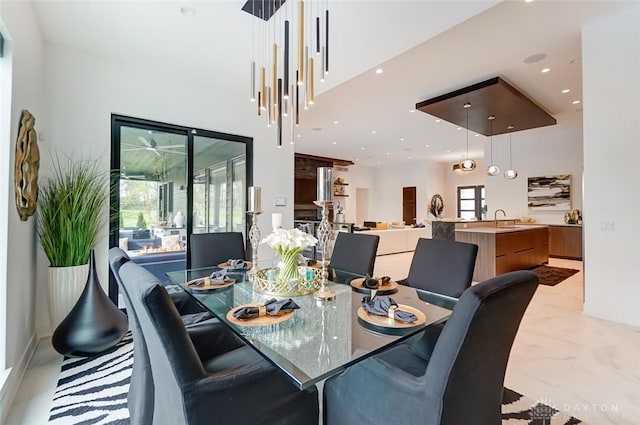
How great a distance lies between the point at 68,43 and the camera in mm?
2969

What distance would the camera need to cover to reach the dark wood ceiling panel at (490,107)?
15.2 feet

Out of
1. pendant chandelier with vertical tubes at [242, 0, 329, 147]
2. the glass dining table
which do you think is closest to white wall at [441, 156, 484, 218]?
pendant chandelier with vertical tubes at [242, 0, 329, 147]

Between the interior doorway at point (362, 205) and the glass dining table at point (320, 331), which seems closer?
A: the glass dining table at point (320, 331)

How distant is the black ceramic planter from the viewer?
89.9 inches

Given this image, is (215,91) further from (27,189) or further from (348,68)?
(27,189)

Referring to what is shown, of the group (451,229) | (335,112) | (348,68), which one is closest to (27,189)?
(348,68)

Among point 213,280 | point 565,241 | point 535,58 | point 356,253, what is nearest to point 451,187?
point 565,241

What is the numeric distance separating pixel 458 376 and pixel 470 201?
42.5 ft

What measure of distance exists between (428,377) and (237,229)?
3757 mm

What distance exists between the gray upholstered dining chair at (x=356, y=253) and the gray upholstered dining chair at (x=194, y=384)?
145 cm

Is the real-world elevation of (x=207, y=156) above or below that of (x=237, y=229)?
above

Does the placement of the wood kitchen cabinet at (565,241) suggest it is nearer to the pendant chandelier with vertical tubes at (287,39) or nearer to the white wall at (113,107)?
the white wall at (113,107)

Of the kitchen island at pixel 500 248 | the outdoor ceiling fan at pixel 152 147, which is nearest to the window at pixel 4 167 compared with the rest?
the outdoor ceiling fan at pixel 152 147

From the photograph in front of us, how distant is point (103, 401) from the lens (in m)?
1.89
